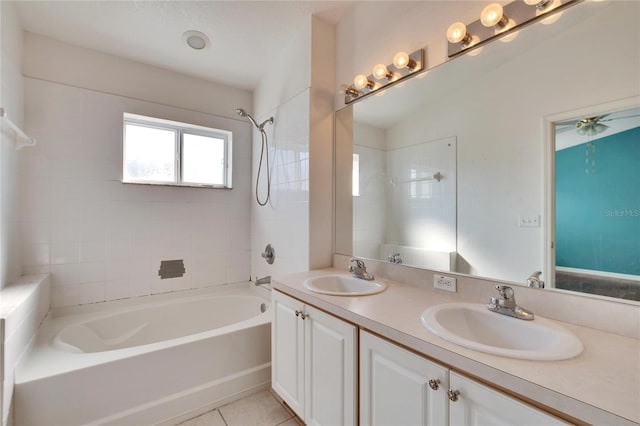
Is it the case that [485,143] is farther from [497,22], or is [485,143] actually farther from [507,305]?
[507,305]

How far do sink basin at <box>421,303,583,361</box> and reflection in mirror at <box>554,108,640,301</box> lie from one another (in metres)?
0.25

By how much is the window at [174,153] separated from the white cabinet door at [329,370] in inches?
76.5

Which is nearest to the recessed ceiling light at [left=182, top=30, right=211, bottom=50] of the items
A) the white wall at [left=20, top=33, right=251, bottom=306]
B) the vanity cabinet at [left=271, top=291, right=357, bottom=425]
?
the white wall at [left=20, top=33, right=251, bottom=306]

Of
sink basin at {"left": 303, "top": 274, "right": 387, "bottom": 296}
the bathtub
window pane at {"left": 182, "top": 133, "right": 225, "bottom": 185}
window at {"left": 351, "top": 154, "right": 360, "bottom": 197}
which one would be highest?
window pane at {"left": 182, "top": 133, "right": 225, "bottom": 185}

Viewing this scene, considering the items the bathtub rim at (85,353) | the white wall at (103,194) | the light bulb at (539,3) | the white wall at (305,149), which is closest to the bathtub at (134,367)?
the bathtub rim at (85,353)

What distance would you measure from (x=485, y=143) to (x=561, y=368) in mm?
1045

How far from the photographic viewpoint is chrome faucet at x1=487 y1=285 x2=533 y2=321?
3.37 ft

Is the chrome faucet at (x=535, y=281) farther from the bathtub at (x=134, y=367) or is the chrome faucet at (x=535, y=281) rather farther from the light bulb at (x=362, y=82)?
the bathtub at (x=134, y=367)

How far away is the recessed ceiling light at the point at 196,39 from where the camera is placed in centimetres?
207

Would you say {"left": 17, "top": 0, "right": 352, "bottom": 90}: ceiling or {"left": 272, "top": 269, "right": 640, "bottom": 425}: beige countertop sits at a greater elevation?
{"left": 17, "top": 0, "right": 352, "bottom": 90}: ceiling

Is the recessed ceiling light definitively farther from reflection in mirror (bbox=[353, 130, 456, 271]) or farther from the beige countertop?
the beige countertop

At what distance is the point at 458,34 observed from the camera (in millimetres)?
1318

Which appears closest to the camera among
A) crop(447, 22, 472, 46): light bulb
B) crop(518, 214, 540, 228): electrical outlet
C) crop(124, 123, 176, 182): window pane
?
crop(518, 214, 540, 228): electrical outlet

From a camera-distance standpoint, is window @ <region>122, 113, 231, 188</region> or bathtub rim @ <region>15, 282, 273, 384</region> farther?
window @ <region>122, 113, 231, 188</region>
